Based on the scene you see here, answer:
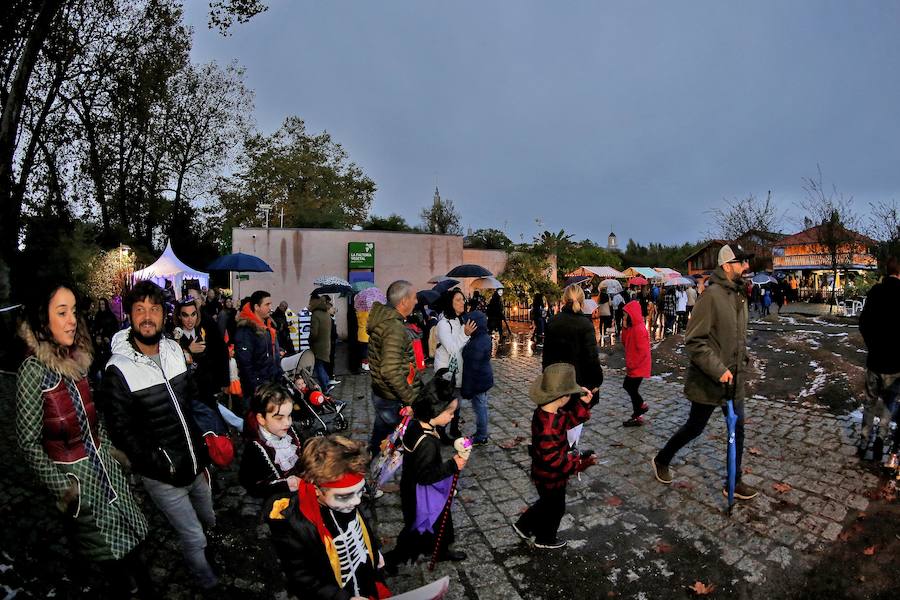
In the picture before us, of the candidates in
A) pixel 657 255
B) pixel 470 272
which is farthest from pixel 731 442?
pixel 657 255

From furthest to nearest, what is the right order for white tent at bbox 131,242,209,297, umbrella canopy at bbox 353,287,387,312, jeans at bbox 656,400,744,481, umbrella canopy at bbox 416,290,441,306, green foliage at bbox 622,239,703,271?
1. green foliage at bbox 622,239,703,271
2. white tent at bbox 131,242,209,297
3. umbrella canopy at bbox 416,290,441,306
4. umbrella canopy at bbox 353,287,387,312
5. jeans at bbox 656,400,744,481

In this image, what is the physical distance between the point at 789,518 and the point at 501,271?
20.1 m

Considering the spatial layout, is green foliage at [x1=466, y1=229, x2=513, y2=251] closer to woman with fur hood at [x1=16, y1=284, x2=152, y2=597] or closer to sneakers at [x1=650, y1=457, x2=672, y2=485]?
sneakers at [x1=650, y1=457, x2=672, y2=485]

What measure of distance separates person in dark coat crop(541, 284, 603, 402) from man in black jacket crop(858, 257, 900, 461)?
2535 millimetres

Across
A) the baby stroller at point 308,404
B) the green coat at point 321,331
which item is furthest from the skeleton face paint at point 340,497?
the green coat at point 321,331

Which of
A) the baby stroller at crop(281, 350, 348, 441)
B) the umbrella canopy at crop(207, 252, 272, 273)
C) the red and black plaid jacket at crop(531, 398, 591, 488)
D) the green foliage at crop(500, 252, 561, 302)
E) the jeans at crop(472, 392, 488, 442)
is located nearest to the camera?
the red and black plaid jacket at crop(531, 398, 591, 488)

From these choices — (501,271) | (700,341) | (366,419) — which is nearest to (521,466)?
(700,341)

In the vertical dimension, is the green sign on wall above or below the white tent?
above

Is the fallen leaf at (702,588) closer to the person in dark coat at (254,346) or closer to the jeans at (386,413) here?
the jeans at (386,413)

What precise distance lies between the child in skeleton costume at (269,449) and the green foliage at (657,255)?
8106cm

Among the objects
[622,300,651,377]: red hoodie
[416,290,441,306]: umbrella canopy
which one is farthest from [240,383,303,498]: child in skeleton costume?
[416,290,441,306]: umbrella canopy

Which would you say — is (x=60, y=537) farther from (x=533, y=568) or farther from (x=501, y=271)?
(x=501, y=271)

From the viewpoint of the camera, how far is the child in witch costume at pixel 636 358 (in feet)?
20.2

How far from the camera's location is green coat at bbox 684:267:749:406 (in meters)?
3.94
